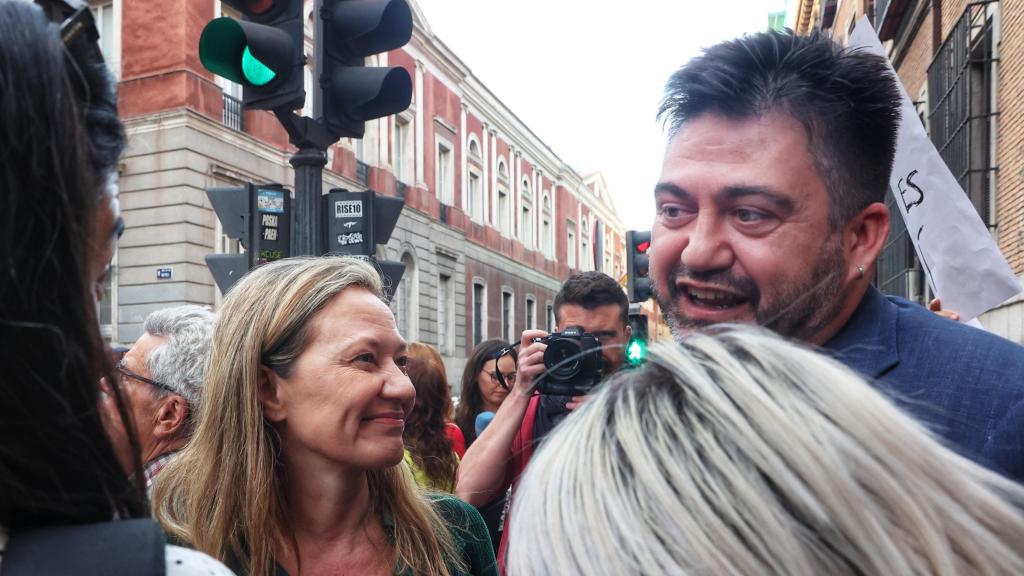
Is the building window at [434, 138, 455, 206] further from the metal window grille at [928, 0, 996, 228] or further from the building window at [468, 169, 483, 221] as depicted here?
the metal window grille at [928, 0, 996, 228]

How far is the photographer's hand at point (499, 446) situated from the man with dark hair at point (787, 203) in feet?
5.63

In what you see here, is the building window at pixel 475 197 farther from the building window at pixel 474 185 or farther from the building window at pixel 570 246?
the building window at pixel 570 246

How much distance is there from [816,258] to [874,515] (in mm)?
866

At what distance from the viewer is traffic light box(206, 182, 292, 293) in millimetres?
4434

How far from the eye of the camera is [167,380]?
293 cm

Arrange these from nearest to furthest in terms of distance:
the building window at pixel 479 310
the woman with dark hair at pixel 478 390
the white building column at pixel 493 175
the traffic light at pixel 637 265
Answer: the woman with dark hair at pixel 478 390
the traffic light at pixel 637 265
the building window at pixel 479 310
the white building column at pixel 493 175

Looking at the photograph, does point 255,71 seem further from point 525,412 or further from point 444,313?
point 444,313

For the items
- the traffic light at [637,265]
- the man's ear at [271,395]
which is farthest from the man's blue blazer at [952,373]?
the traffic light at [637,265]

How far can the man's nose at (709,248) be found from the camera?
1.50 metres

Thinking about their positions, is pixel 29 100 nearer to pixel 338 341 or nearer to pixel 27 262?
pixel 27 262

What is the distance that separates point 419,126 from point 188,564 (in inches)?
1030

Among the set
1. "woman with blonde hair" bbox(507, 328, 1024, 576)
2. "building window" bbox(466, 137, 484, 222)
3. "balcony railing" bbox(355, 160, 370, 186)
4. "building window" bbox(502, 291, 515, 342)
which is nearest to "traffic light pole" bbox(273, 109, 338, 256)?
"woman with blonde hair" bbox(507, 328, 1024, 576)

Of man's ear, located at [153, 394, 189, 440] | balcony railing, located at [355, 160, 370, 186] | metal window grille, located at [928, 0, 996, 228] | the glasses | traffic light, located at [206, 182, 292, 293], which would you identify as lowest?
man's ear, located at [153, 394, 189, 440]

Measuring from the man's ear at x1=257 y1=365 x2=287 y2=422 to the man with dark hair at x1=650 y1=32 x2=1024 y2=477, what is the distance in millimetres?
1059
